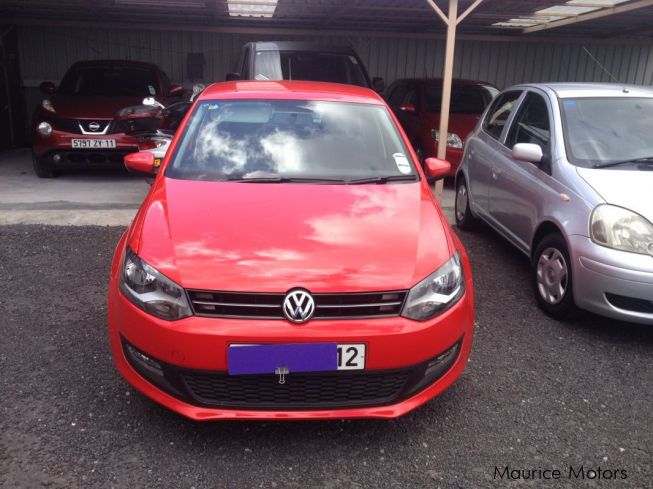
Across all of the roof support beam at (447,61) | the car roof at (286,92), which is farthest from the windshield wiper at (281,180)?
the roof support beam at (447,61)

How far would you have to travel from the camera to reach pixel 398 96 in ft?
32.0

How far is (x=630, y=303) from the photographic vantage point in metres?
3.25

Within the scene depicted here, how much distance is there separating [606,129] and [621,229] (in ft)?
3.53

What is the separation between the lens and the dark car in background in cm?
680

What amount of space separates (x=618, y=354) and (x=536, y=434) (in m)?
1.09

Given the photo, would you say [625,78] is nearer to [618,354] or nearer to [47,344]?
[618,354]

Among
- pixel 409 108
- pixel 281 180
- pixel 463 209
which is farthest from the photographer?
pixel 409 108

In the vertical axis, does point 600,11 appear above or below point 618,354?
above

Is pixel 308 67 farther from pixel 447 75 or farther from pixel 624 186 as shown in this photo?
pixel 624 186

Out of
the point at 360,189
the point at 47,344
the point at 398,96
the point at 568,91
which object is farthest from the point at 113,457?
the point at 398,96

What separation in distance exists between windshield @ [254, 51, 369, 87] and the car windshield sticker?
148 inches

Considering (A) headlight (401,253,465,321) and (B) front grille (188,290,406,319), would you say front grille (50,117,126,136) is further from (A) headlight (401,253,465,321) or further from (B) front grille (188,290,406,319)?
(A) headlight (401,253,465,321)

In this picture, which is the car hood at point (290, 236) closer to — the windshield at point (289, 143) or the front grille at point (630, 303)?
the windshield at point (289, 143)

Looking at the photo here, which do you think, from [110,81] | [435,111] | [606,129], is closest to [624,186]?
[606,129]
